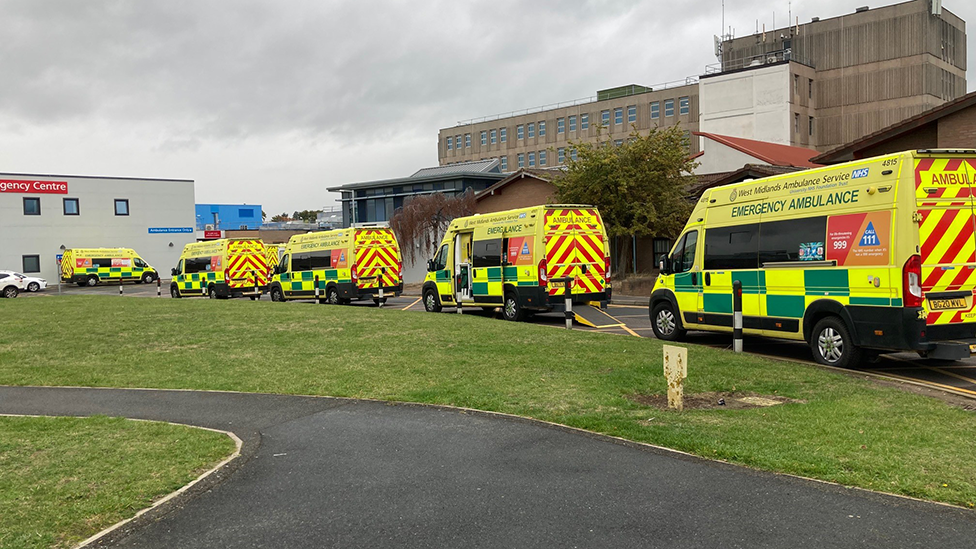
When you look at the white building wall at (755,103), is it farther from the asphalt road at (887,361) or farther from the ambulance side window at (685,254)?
the ambulance side window at (685,254)

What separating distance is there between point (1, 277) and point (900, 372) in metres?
46.8

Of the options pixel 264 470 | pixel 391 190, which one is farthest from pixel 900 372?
pixel 391 190

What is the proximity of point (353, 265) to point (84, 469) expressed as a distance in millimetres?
19983

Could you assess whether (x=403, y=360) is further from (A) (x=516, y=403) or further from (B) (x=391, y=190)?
(B) (x=391, y=190)

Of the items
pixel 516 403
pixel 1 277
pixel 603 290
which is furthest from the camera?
pixel 1 277

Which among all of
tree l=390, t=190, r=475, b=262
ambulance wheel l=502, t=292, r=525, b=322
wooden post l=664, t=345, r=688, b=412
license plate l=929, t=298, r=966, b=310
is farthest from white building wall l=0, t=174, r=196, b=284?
license plate l=929, t=298, r=966, b=310

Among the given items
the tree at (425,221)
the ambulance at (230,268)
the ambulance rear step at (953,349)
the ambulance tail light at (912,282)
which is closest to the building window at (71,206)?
the tree at (425,221)

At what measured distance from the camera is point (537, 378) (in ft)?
31.4

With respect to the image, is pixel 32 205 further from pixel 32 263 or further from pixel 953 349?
pixel 953 349

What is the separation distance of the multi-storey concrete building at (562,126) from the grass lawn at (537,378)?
193 ft

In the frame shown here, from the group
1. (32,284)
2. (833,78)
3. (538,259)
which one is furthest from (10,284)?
(833,78)

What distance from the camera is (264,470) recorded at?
6066 millimetres

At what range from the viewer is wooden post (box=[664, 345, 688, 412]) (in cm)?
769

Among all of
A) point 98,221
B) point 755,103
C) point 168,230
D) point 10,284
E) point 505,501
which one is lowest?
point 505,501
